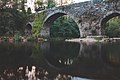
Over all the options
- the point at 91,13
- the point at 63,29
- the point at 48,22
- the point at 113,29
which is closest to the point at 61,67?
the point at 91,13

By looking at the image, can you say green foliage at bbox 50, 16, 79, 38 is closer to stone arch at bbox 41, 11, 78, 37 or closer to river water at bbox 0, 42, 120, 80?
stone arch at bbox 41, 11, 78, 37

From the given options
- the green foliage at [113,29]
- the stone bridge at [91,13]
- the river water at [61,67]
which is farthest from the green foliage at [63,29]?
the river water at [61,67]

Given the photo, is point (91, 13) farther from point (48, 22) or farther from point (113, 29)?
point (113, 29)

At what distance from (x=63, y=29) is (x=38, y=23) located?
5292 millimetres

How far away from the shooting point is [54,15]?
39.6m

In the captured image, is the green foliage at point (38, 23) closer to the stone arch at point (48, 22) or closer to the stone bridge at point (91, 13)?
the stone arch at point (48, 22)

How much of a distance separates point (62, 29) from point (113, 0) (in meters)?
16.2

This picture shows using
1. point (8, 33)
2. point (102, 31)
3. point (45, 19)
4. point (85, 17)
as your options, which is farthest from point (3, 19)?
point (102, 31)

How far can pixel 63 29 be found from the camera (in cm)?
4578

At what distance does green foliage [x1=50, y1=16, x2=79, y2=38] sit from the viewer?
151 feet

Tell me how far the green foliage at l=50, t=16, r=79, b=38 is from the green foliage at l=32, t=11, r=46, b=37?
14.2 ft

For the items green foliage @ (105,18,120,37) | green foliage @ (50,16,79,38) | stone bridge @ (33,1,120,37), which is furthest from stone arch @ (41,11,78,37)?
green foliage @ (105,18,120,37)

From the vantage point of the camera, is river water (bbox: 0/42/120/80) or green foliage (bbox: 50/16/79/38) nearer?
river water (bbox: 0/42/120/80)

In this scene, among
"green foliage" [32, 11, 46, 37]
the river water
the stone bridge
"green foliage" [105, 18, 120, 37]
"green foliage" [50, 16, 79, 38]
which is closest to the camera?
the river water
